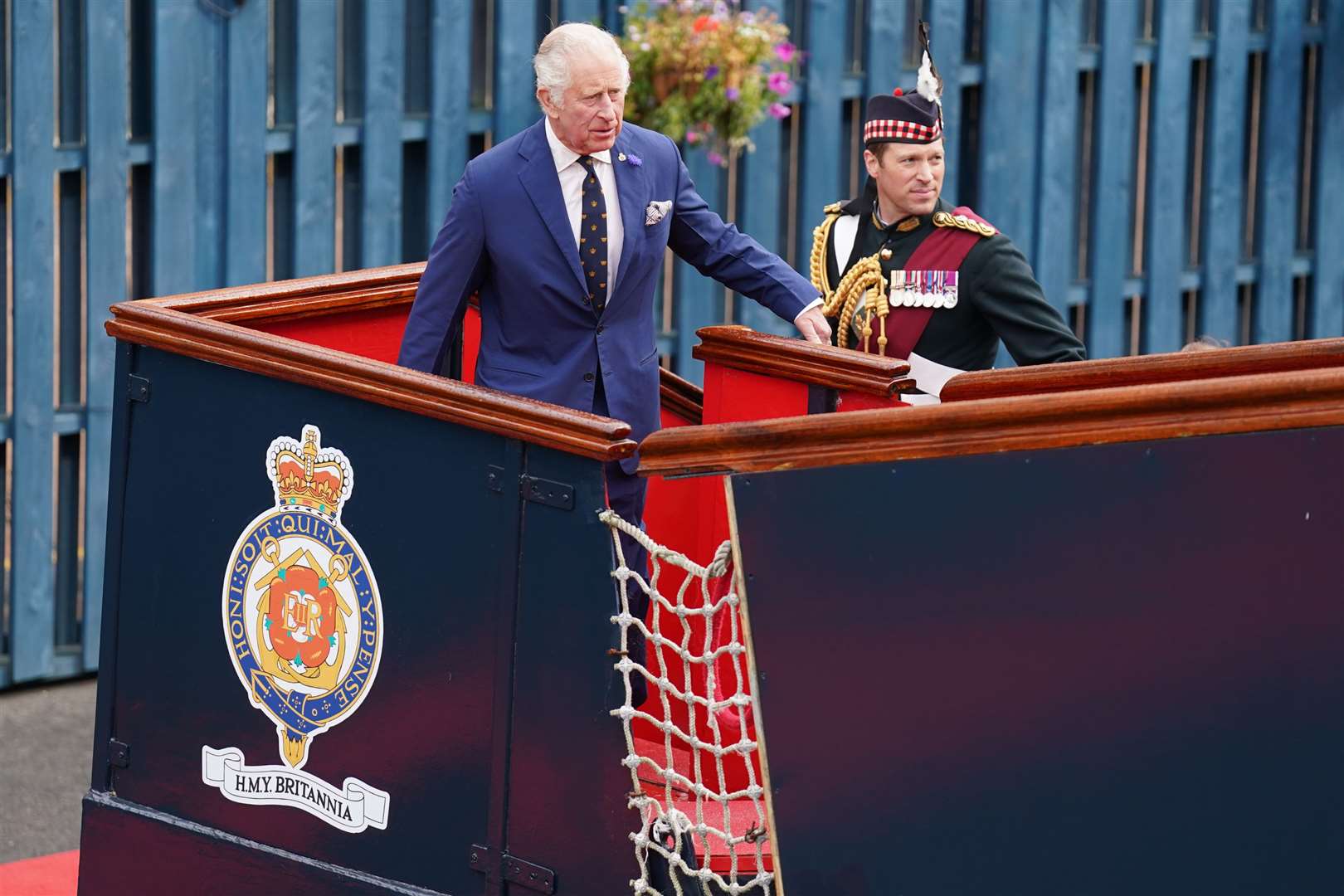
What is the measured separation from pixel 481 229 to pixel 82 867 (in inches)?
51.3

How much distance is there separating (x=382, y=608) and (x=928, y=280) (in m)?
1.45

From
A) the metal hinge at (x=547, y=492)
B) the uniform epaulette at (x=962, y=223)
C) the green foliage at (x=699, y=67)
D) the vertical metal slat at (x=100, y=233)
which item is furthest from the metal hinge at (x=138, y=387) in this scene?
the green foliage at (x=699, y=67)

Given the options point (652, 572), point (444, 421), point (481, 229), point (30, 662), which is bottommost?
point (30, 662)

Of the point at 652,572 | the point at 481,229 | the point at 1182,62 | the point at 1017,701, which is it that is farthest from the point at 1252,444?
the point at 1182,62

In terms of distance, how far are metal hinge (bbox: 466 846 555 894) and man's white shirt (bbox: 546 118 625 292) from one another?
3.39ft

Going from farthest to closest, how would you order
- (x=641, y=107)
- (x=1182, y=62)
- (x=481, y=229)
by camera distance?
(x=1182, y=62) → (x=641, y=107) → (x=481, y=229)

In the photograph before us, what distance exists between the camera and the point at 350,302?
424 cm

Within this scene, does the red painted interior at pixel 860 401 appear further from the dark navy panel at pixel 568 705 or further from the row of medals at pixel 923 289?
the dark navy panel at pixel 568 705

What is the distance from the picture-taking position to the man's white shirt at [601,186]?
3.75 m

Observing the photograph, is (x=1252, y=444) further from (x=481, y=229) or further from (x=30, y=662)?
(x=30, y=662)

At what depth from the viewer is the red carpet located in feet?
15.1

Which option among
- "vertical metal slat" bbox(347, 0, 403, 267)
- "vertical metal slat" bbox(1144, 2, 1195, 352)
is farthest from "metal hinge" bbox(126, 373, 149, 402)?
"vertical metal slat" bbox(1144, 2, 1195, 352)

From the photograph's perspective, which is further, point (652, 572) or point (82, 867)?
point (82, 867)

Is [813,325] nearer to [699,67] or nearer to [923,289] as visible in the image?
[923,289]
